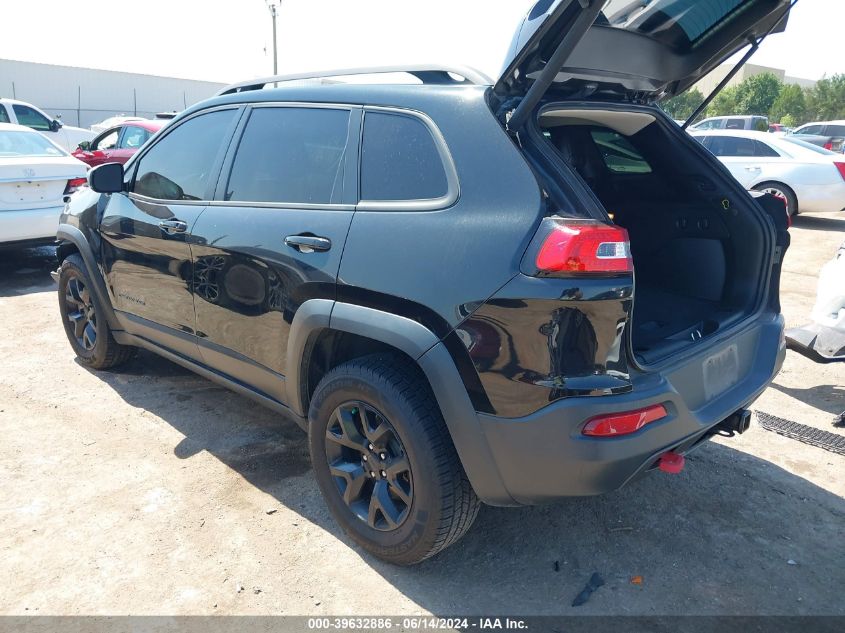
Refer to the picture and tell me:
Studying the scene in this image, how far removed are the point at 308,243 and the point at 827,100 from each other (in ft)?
214

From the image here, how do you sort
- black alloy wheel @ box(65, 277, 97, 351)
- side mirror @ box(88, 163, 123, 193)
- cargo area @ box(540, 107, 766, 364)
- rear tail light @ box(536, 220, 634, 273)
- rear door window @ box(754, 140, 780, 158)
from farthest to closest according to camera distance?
rear door window @ box(754, 140, 780, 158)
black alloy wheel @ box(65, 277, 97, 351)
side mirror @ box(88, 163, 123, 193)
cargo area @ box(540, 107, 766, 364)
rear tail light @ box(536, 220, 634, 273)

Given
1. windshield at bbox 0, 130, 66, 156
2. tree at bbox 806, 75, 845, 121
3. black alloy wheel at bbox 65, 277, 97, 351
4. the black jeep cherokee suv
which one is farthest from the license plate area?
tree at bbox 806, 75, 845, 121

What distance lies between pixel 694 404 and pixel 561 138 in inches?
63.4

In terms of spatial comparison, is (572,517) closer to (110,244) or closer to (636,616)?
(636,616)

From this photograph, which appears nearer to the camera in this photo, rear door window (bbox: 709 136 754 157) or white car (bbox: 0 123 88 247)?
white car (bbox: 0 123 88 247)

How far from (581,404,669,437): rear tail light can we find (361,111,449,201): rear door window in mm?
958

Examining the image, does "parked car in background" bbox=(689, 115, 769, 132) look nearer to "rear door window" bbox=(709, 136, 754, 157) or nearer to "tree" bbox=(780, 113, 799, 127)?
"rear door window" bbox=(709, 136, 754, 157)

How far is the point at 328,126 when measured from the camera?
296cm

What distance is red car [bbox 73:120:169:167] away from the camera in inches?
456

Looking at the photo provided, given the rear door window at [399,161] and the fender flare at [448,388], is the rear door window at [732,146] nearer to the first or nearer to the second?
the rear door window at [399,161]

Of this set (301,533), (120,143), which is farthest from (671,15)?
(120,143)

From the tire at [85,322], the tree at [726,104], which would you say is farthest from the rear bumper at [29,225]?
the tree at [726,104]

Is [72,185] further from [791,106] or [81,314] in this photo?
[791,106]

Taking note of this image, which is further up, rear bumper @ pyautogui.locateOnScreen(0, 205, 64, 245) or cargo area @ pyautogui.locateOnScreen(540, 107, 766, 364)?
cargo area @ pyautogui.locateOnScreen(540, 107, 766, 364)
